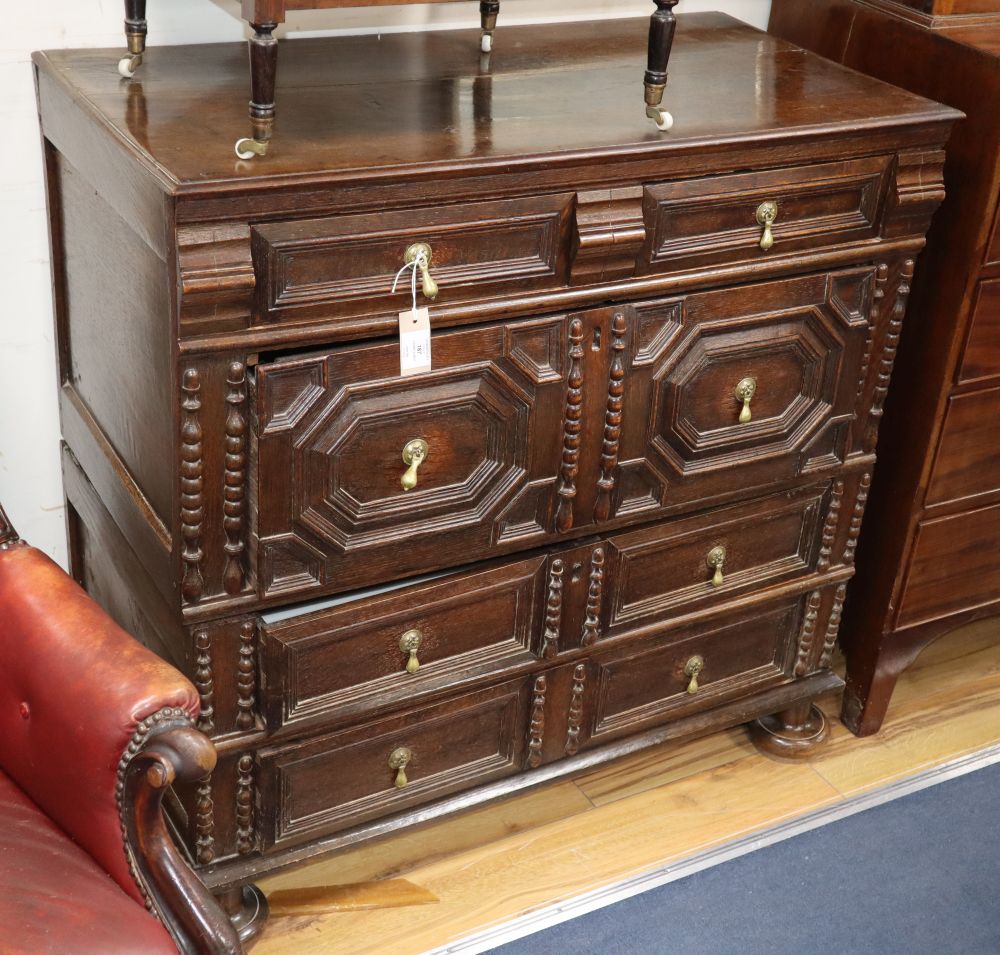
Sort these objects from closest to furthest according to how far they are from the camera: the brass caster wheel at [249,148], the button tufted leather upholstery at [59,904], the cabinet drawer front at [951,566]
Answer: the button tufted leather upholstery at [59,904] < the brass caster wheel at [249,148] < the cabinet drawer front at [951,566]

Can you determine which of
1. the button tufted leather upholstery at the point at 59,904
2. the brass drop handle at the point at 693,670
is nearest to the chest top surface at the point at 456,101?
the button tufted leather upholstery at the point at 59,904

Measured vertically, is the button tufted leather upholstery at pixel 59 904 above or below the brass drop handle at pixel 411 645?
above

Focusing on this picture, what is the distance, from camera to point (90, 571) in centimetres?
226

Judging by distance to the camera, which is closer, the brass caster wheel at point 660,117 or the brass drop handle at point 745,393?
the brass caster wheel at point 660,117

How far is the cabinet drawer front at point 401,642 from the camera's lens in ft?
6.20

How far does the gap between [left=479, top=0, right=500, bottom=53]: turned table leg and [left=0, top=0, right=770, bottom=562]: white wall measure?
37 millimetres

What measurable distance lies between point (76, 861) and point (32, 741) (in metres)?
0.15

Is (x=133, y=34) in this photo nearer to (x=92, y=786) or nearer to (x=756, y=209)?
(x=756, y=209)

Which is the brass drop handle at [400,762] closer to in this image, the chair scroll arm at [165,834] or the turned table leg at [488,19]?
the chair scroll arm at [165,834]

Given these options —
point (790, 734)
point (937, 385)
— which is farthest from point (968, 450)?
point (790, 734)

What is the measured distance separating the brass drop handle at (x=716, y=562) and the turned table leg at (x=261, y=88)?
99 cm

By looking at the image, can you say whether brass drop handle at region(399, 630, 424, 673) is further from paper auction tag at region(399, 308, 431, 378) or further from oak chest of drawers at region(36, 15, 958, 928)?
paper auction tag at region(399, 308, 431, 378)

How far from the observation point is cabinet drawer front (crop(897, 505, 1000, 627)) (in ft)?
7.97

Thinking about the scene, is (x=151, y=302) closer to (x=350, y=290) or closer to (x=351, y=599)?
(x=350, y=290)
